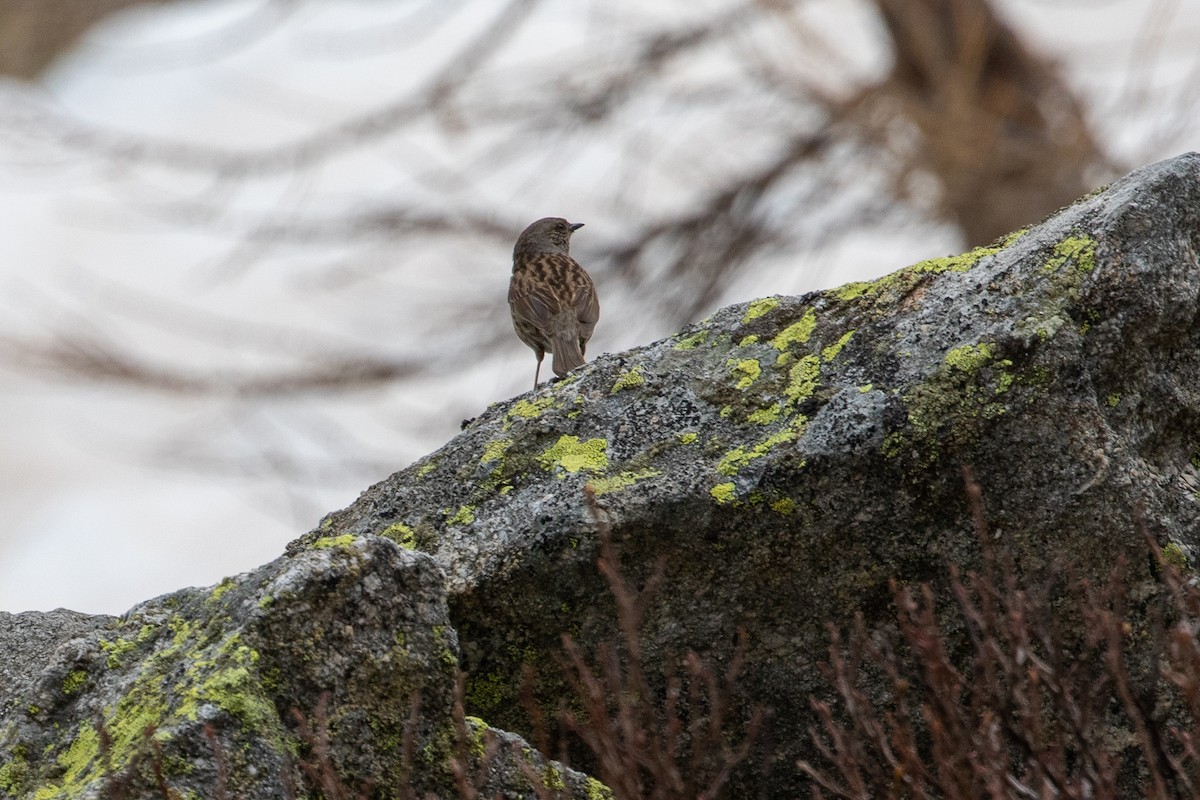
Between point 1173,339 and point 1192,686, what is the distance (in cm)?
155

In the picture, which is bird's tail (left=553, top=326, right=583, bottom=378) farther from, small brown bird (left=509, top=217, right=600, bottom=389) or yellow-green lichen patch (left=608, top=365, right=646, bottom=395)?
yellow-green lichen patch (left=608, top=365, right=646, bottom=395)

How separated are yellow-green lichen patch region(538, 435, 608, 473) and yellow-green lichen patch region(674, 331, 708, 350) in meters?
0.44

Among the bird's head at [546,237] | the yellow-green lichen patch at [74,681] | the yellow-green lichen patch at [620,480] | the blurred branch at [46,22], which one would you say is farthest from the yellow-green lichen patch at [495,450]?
the blurred branch at [46,22]

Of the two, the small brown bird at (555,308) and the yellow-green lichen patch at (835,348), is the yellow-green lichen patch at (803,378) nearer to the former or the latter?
the yellow-green lichen patch at (835,348)

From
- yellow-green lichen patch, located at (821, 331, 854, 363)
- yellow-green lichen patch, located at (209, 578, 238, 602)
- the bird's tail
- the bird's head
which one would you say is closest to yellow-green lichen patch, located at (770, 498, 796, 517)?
yellow-green lichen patch, located at (821, 331, 854, 363)

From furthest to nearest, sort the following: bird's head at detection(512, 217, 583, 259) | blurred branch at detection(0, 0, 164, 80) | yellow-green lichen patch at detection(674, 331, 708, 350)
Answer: blurred branch at detection(0, 0, 164, 80), bird's head at detection(512, 217, 583, 259), yellow-green lichen patch at detection(674, 331, 708, 350)

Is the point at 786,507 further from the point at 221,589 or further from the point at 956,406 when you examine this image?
the point at 221,589

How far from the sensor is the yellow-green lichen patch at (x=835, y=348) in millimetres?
4363

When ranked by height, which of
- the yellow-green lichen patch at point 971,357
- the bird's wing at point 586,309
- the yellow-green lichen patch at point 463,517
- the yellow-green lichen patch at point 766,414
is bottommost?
the yellow-green lichen patch at point 971,357

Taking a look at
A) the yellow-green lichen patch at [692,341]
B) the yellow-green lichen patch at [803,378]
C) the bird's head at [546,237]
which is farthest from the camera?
the bird's head at [546,237]

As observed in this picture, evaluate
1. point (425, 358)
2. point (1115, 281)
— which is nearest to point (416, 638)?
point (1115, 281)

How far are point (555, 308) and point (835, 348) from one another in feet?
12.9

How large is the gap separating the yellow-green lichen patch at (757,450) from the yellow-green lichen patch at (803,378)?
11 cm

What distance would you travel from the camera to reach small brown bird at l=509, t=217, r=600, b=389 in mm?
8156
